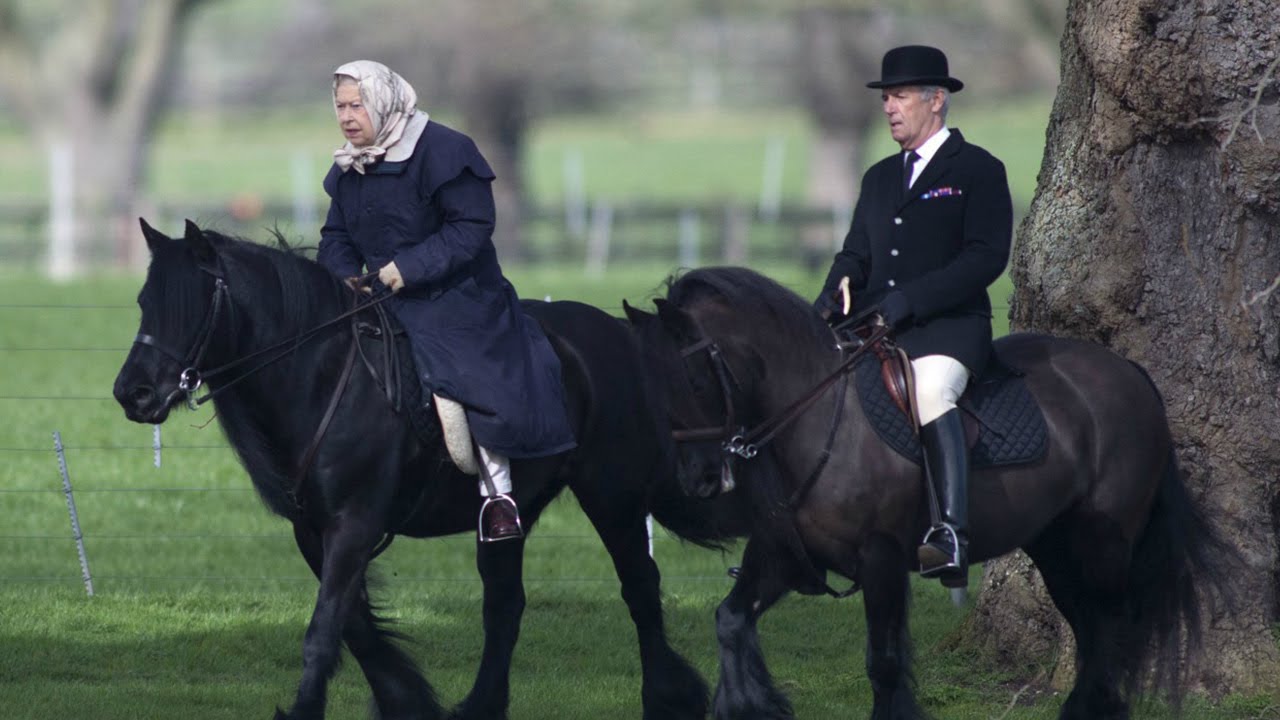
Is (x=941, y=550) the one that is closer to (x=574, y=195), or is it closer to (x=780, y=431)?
(x=780, y=431)

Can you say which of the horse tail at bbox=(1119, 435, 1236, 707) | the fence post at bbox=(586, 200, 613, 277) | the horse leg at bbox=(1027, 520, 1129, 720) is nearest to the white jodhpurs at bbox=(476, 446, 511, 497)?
the horse leg at bbox=(1027, 520, 1129, 720)

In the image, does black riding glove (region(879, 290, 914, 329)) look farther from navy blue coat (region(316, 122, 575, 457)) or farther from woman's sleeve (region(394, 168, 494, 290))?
woman's sleeve (region(394, 168, 494, 290))

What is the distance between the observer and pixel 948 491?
6277 millimetres

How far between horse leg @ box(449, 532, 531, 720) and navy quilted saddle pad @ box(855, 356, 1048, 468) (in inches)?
61.8

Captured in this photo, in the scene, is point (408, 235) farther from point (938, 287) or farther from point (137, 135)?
point (137, 135)

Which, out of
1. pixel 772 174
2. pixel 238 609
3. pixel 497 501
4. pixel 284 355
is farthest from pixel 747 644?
pixel 772 174

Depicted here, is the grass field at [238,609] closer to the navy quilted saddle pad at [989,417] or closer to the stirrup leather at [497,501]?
the stirrup leather at [497,501]

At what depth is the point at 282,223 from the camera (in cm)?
3300

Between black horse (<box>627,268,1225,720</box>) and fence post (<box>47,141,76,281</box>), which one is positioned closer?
black horse (<box>627,268,1225,720</box>)

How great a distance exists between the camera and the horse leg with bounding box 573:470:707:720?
7.19 metres

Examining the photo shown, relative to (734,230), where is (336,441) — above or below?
above

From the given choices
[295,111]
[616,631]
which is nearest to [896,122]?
[616,631]

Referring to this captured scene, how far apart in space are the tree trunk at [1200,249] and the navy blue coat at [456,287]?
233cm

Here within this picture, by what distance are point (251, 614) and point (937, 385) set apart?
14.1 feet
